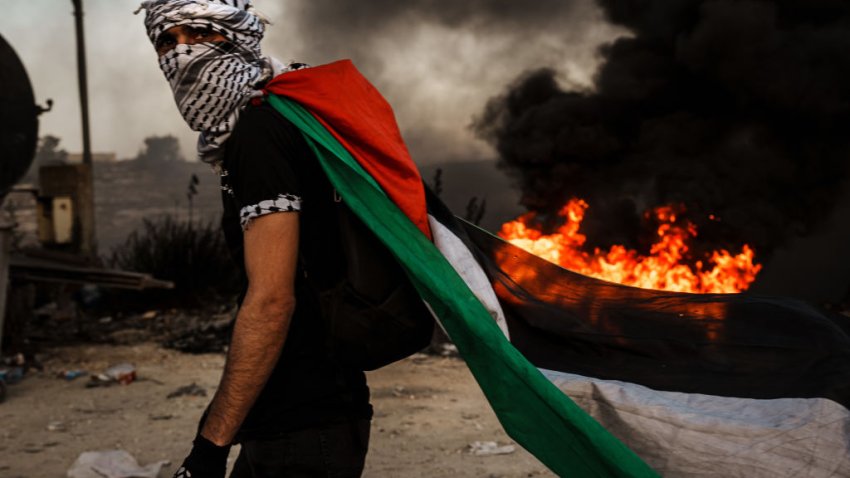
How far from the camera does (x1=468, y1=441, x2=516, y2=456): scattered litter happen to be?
458 centimetres

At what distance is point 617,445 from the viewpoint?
5.08 ft

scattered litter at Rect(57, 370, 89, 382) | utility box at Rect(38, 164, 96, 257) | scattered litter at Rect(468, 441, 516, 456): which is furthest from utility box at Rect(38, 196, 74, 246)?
scattered litter at Rect(468, 441, 516, 456)

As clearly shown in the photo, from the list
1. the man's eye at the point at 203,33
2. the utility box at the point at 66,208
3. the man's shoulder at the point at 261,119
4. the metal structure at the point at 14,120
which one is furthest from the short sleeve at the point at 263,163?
the utility box at the point at 66,208

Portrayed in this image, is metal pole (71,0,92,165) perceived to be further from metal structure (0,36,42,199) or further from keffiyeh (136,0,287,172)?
keffiyeh (136,0,287,172)

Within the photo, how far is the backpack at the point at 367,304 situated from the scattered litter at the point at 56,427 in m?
4.18

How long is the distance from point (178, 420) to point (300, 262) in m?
4.03

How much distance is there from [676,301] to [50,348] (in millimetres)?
7419

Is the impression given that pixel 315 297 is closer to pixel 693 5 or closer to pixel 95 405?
pixel 95 405

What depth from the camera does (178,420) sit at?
533 cm

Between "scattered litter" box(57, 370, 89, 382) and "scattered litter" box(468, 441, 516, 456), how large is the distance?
380 cm

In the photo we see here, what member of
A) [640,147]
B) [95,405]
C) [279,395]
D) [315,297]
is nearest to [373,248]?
[315,297]

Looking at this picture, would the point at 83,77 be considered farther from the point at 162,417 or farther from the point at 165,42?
the point at 165,42

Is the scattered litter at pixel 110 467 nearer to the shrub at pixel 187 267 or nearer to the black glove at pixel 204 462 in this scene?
the black glove at pixel 204 462

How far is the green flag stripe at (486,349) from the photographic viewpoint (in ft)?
5.14
